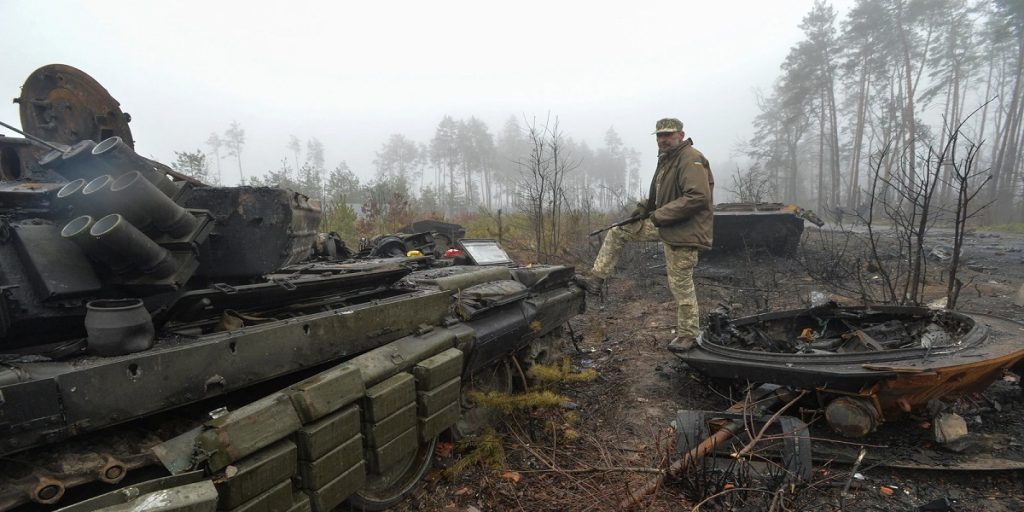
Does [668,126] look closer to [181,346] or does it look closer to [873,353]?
[873,353]

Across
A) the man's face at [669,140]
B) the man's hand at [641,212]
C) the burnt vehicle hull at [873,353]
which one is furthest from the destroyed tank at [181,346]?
the man's face at [669,140]

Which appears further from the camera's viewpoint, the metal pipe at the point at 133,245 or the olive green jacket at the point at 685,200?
the olive green jacket at the point at 685,200

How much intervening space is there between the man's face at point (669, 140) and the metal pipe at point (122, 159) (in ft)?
14.2

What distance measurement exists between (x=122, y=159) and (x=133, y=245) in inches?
28.8

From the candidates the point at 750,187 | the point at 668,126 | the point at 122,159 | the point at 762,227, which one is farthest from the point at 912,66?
the point at 122,159

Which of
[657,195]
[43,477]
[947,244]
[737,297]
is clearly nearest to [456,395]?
[43,477]

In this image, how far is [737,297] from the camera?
8.55 metres

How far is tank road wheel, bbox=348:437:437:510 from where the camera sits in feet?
10.3

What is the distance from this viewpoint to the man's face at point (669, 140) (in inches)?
205

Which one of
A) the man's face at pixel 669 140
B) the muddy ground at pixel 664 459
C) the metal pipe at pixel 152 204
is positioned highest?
the man's face at pixel 669 140

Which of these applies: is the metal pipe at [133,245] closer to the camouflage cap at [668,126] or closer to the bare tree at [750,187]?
the camouflage cap at [668,126]

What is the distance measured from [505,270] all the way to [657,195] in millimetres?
1829

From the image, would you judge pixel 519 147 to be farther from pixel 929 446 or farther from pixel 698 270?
pixel 929 446

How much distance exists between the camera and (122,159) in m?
2.72
